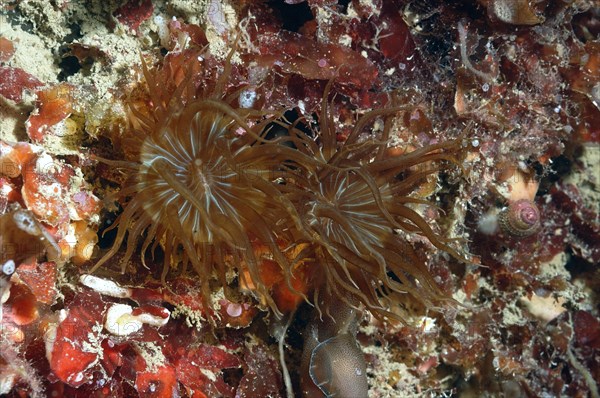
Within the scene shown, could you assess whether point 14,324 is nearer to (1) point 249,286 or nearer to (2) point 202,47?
(1) point 249,286

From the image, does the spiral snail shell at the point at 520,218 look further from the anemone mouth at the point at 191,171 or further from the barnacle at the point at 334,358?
the anemone mouth at the point at 191,171

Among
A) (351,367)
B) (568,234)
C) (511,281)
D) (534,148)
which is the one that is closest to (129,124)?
(351,367)

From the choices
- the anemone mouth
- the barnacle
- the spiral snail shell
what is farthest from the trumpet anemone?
the spiral snail shell

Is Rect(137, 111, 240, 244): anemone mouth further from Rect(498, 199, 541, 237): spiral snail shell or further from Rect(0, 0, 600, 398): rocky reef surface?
Rect(498, 199, 541, 237): spiral snail shell

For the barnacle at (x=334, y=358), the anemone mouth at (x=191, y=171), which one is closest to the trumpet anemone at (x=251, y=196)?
the anemone mouth at (x=191, y=171)

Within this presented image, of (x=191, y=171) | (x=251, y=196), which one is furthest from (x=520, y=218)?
(x=191, y=171)

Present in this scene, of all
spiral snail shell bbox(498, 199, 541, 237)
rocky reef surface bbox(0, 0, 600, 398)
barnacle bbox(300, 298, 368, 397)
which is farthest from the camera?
spiral snail shell bbox(498, 199, 541, 237)

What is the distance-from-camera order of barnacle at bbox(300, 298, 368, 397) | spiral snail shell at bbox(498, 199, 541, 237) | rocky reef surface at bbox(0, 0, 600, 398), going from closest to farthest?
rocky reef surface at bbox(0, 0, 600, 398)
barnacle at bbox(300, 298, 368, 397)
spiral snail shell at bbox(498, 199, 541, 237)
